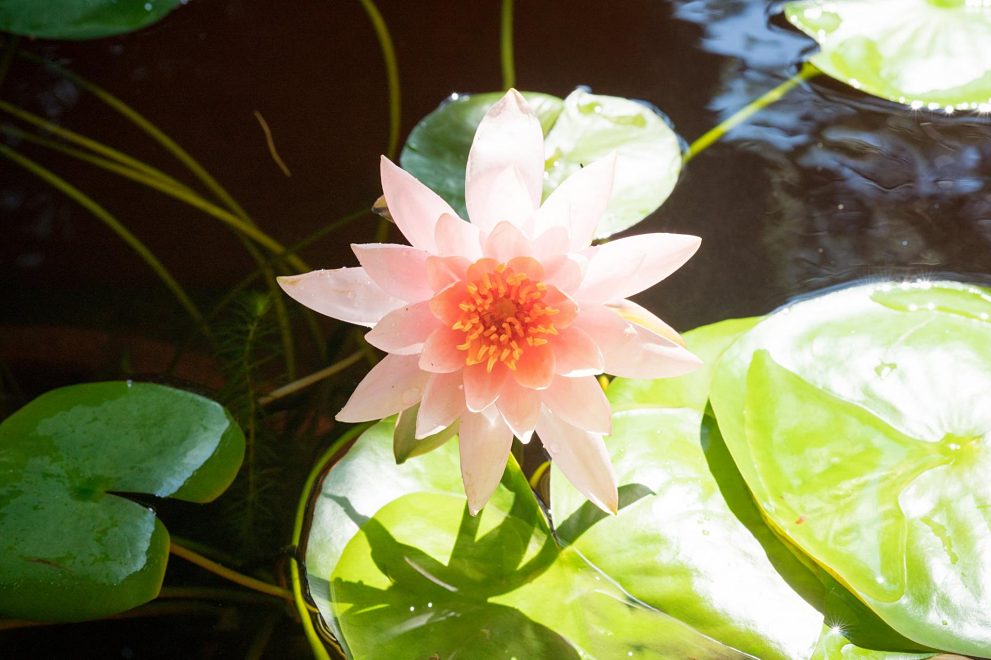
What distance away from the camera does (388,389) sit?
3.02 feet

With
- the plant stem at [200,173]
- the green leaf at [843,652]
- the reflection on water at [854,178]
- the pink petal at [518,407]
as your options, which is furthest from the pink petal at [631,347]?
the plant stem at [200,173]

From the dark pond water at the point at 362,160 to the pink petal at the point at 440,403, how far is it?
0.45 m

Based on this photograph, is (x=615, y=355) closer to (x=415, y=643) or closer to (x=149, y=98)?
(x=415, y=643)

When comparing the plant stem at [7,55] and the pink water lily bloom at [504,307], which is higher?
the plant stem at [7,55]

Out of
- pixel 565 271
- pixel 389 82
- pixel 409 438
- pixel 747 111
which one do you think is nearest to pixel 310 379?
pixel 409 438

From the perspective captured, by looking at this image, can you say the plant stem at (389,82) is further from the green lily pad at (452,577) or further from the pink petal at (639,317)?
the pink petal at (639,317)

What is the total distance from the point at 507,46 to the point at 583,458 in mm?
1198

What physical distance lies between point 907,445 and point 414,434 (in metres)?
0.68

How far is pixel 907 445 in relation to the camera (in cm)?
101

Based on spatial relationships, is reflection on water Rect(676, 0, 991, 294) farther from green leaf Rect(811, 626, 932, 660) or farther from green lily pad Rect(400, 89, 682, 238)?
green leaf Rect(811, 626, 932, 660)

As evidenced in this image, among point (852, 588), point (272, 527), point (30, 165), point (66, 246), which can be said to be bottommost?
point (272, 527)

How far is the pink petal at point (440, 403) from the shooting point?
87 cm

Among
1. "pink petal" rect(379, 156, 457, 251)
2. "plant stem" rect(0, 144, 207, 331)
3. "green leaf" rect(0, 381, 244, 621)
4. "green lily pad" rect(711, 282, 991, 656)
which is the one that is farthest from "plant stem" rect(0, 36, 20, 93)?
"green lily pad" rect(711, 282, 991, 656)

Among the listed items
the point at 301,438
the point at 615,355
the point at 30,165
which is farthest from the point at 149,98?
the point at 615,355
